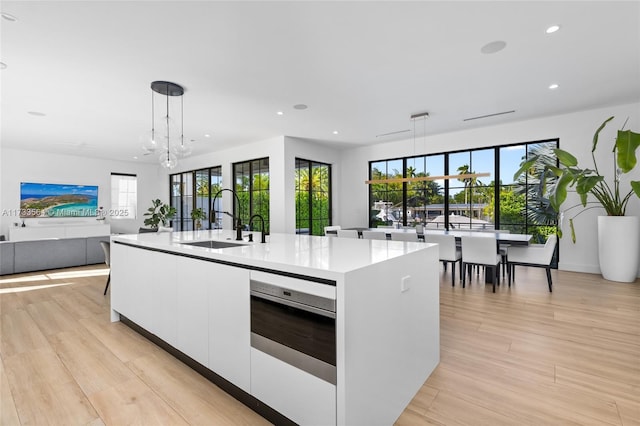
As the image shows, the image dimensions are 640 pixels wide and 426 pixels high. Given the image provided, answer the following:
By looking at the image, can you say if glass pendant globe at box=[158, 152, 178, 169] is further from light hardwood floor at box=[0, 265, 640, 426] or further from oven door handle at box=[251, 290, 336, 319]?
oven door handle at box=[251, 290, 336, 319]

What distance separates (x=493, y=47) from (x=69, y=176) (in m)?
9.63

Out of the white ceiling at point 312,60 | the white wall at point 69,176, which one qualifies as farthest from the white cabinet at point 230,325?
the white wall at point 69,176

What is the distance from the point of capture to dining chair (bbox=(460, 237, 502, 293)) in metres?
4.16

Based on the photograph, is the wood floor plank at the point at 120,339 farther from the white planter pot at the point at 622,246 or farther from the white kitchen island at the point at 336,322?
the white planter pot at the point at 622,246

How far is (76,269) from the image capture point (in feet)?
20.8

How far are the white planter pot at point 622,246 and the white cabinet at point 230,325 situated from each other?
5536 millimetres

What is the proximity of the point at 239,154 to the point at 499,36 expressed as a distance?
5.99m

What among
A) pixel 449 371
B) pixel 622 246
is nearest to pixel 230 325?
pixel 449 371

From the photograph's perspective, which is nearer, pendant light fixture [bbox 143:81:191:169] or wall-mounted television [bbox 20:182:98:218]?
pendant light fixture [bbox 143:81:191:169]

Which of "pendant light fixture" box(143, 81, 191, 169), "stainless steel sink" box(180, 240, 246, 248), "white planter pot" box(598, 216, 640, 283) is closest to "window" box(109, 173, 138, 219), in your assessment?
"pendant light fixture" box(143, 81, 191, 169)

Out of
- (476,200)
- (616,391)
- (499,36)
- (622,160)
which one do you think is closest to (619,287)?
(622,160)

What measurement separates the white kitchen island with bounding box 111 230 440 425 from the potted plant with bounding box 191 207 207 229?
19.0 ft

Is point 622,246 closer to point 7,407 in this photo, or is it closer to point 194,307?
point 194,307

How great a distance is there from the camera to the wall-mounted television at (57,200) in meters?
7.34
